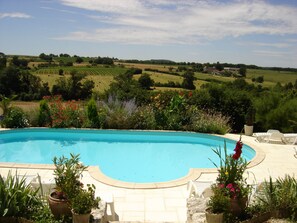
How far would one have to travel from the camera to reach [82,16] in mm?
15672

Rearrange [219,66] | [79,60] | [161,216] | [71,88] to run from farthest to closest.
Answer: [79,60] < [219,66] < [71,88] < [161,216]

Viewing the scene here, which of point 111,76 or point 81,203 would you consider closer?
point 81,203

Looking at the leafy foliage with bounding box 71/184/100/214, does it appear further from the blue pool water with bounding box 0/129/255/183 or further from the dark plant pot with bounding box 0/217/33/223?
the blue pool water with bounding box 0/129/255/183

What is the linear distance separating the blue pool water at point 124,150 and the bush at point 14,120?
502 millimetres

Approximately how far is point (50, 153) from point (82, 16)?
832 centimetres

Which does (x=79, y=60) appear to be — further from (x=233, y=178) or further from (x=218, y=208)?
(x=218, y=208)

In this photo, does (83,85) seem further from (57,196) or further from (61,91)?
(57,196)

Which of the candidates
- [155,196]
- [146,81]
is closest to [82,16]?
[155,196]

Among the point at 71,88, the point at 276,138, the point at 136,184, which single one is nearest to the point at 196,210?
the point at 136,184

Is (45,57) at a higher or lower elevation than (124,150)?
higher

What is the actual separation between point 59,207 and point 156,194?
256 centimetres

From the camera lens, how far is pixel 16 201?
13.6 ft

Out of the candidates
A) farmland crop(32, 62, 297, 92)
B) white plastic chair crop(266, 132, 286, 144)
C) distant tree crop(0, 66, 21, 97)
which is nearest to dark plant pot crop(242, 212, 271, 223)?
white plastic chair crop(266, 132, 286, 144)

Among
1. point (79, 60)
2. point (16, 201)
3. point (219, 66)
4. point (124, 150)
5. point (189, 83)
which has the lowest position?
point (124, 150)
